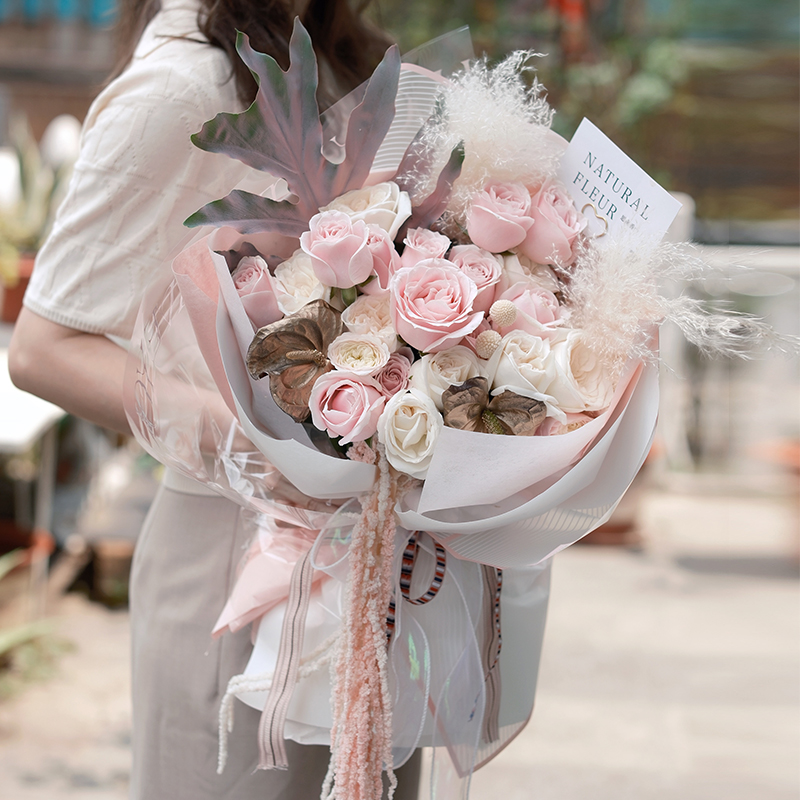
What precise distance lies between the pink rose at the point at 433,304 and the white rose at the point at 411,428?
1.7 inches

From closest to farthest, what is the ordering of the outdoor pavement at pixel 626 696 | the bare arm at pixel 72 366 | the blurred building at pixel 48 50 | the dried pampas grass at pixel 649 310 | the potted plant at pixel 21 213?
the dried pampas grass at pixel 649 310 → the bare arm at pixel 72 366 → the outdoor pavement at pixel 626 696 → the potted plant at pixel 21 213 → the blurred building at pixel 48 50

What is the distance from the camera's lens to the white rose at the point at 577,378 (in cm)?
61

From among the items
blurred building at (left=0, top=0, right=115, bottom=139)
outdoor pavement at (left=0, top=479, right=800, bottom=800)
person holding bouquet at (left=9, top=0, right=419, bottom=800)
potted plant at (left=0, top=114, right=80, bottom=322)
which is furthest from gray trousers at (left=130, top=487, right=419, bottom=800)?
blurred building at (left=0, top=0, right=115, bottom=139)

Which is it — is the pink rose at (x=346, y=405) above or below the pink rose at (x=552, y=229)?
below

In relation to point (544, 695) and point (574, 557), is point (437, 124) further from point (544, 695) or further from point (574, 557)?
point (574, 557)

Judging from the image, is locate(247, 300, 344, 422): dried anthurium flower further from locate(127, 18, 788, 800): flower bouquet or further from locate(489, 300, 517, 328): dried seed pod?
locate(489, 300, 517, 328): dried seed pod

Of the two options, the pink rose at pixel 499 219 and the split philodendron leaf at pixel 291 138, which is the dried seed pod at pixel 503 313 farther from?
the split philodendron leaf at pixel 291 138

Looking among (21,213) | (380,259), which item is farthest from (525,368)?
(21,213)

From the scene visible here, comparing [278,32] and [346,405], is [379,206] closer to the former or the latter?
[346,405]

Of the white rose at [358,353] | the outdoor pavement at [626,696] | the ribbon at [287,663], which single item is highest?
the white rose at [358,353]

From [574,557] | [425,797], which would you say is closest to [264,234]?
[425,797]

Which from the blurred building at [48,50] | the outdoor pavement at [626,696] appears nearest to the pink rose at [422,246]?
the outdoor pavement at [626,696]

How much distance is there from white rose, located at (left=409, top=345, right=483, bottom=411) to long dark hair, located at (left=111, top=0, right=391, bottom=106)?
1.27 feet

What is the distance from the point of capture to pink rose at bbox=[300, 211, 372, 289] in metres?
0.62
